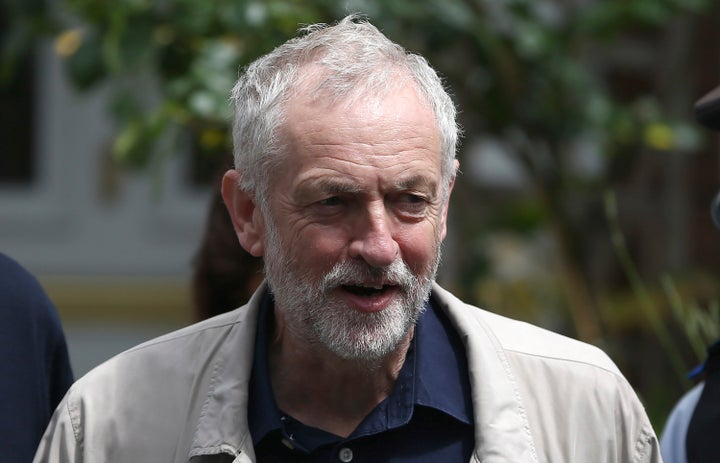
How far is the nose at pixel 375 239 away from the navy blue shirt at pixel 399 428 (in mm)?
276

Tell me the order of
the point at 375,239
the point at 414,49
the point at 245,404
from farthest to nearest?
the point at 414,49
the point at 245,404
the point at 375,239

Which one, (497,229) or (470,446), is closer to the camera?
(470,446)

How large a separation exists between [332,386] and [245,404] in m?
0.18

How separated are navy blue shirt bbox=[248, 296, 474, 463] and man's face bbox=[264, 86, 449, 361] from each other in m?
0.12

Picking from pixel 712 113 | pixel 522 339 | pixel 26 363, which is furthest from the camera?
pixel 712 113

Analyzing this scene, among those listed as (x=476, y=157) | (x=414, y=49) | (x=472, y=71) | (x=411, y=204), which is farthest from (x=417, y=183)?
(x=476, y=157)

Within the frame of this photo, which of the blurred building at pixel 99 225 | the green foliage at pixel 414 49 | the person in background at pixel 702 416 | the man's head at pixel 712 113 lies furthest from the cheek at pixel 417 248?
the blurred building at pixel 99 225

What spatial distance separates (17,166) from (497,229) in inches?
147

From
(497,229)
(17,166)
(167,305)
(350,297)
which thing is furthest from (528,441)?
(17,166)

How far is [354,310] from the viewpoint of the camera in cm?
246

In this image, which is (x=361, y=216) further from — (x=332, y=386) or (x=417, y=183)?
(x=332, y=386)

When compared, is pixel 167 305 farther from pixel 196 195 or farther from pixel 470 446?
pixel 470 446

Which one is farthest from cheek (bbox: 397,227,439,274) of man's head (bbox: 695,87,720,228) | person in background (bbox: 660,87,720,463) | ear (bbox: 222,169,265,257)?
man's head (bbox: 695,87,720,228)

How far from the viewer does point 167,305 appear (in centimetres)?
805
